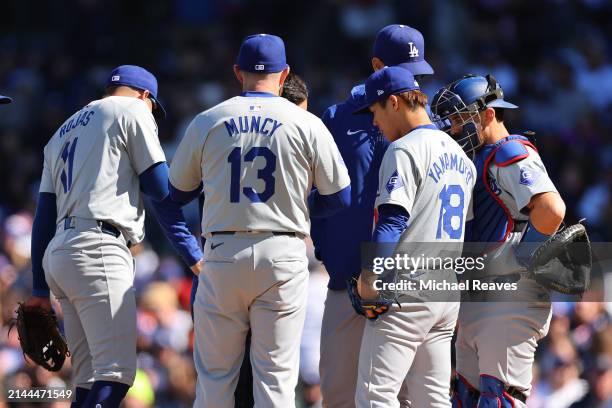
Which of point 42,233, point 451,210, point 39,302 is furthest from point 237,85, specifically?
point 451,210

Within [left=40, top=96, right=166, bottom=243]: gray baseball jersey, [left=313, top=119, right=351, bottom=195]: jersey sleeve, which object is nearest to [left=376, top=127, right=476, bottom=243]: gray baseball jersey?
[left=313, top=119, right=351, bottom=195]: jersey sleeve

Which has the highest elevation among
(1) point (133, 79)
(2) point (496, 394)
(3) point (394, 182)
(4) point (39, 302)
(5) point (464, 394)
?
(1) point (133, 79)

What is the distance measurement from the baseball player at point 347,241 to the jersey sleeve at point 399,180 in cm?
74

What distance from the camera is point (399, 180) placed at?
6094mm

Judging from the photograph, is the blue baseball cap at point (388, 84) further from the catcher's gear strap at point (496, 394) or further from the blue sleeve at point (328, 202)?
the catcher's gear strap at point (496, 394)

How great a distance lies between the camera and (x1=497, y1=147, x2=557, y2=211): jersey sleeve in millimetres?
6414

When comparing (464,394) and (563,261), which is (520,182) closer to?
(563,261)

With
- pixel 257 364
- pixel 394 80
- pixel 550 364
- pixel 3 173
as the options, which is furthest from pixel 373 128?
pixel 3 173

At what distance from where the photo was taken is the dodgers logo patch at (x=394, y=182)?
239 inches

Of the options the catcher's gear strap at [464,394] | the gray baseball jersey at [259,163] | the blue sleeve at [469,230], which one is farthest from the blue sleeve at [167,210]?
the catcher's gear strap at [464,394]

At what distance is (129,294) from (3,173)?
30.8 ft

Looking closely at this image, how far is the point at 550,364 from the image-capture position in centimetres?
1034

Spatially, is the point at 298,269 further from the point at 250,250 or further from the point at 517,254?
the point at 517,254

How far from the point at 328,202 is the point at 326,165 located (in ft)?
0.70
